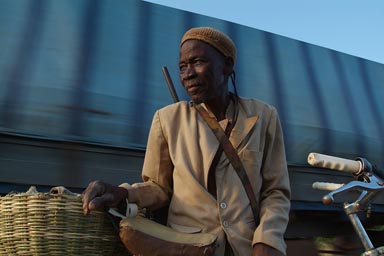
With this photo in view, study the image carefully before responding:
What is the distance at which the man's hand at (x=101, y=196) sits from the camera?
4.77 feet

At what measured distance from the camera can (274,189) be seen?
1722 mm

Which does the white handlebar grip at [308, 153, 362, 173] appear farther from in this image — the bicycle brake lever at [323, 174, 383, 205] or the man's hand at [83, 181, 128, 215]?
the man's hand at [83, 181, 128, 215]

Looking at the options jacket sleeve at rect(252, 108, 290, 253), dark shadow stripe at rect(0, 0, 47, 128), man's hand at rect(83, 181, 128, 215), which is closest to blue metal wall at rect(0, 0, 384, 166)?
dark shadow stripe at rect(0, 0, 47, 128)

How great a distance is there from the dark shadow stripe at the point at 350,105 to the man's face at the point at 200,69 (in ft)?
9.10

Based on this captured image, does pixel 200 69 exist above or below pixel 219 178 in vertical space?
above

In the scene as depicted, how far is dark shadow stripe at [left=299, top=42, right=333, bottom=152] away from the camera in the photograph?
3982mm

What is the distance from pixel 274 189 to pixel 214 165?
23 centimetres

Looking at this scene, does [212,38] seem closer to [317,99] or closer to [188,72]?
[188,72]

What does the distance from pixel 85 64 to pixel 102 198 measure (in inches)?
69.0

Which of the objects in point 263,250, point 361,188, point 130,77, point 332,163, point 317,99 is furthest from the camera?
point 317,99

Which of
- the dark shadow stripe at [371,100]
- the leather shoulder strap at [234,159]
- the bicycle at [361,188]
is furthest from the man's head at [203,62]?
the dark shadow stripe at [371,100]

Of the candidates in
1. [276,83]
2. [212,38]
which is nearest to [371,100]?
[276,83]

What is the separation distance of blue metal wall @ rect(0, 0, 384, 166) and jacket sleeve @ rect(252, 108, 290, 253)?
4.51 feet

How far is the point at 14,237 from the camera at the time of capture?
1.47 metres
